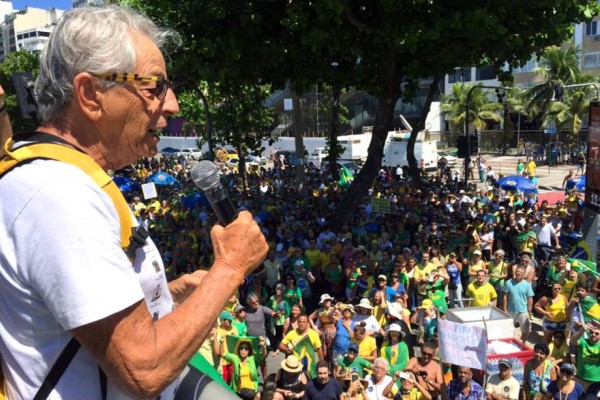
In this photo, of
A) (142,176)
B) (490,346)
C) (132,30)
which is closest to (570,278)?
(490,346)

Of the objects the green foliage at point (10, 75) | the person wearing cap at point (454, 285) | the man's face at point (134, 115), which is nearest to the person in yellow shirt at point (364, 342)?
the person wearing cap at point (454, 285)

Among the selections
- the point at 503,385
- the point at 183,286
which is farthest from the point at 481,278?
the point at 183,286

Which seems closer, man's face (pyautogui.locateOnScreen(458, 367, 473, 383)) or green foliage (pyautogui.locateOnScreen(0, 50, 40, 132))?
man's face (pyautogui.locateOnScreen(458, 367, 473, 383))

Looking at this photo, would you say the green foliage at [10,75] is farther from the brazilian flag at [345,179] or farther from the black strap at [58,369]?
the black strap at [58,369]

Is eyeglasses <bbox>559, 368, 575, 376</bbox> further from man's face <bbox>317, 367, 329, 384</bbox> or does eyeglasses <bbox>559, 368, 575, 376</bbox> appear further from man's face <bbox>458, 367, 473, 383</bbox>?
man's face <bbox>317, 367, 329, 384</bbox>

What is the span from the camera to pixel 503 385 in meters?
6.45

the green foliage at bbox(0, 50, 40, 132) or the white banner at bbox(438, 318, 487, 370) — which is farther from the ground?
the green foliage at bbox(0, 50, 40, 132)

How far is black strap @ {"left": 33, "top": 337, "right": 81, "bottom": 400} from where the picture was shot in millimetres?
1099

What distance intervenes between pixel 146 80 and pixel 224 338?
659cm

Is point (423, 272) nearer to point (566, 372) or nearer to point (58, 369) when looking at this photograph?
point (566, 372)

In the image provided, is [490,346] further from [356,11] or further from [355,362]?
[356,11]

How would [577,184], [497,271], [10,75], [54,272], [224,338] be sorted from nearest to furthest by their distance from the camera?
[54,272], [224,338], [497,271], [577,184], [10,75]

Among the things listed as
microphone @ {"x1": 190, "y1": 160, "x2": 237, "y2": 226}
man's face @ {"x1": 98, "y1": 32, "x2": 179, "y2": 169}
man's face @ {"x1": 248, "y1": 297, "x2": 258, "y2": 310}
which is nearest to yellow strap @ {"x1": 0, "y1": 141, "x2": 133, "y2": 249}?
man's face @ {"x1": 98, "y1": 32, "x2": 179, "y2": 169}

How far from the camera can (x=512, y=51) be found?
40.8 feet
